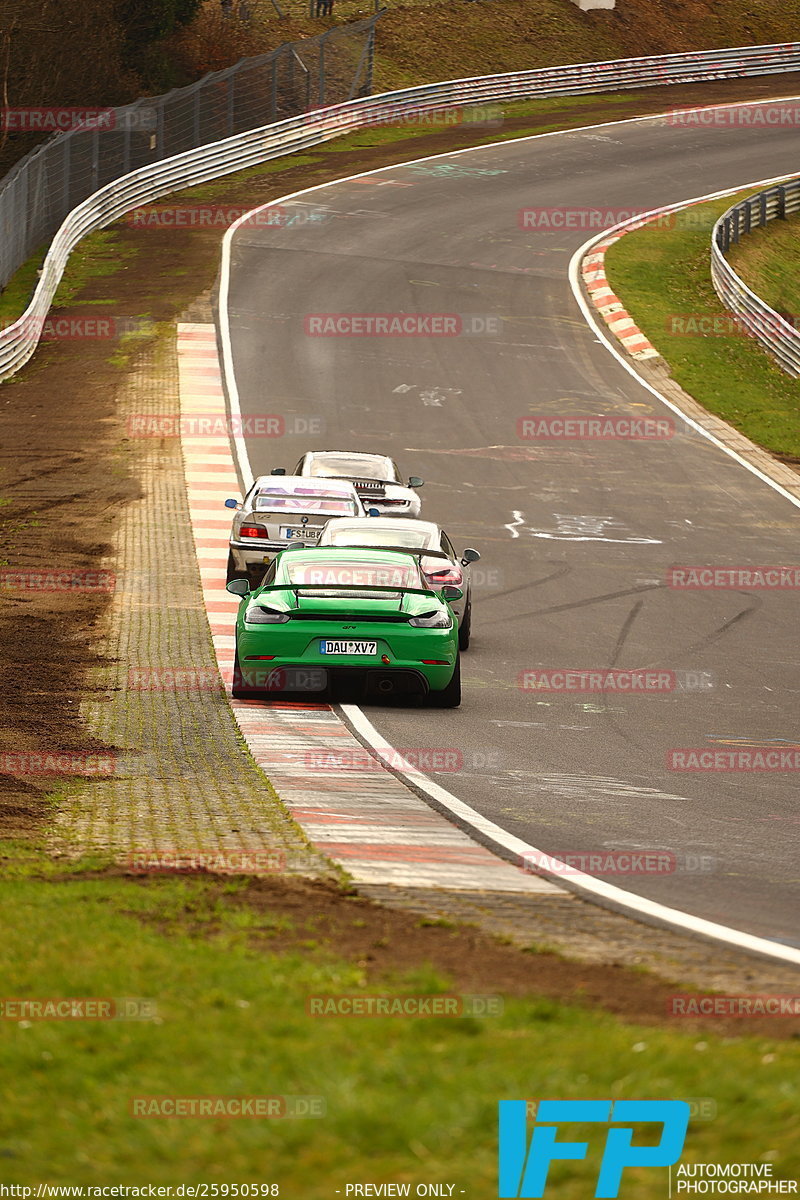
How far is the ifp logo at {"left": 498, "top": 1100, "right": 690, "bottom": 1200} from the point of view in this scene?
408 centimetres

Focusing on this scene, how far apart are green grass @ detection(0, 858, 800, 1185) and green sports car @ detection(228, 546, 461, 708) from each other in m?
7.20

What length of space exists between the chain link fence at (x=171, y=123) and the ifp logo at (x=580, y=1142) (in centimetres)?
3558

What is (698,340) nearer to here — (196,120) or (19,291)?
(19,291)

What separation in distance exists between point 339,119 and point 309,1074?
55.4 metres

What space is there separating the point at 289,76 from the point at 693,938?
53460mm

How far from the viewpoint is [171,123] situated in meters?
49.2

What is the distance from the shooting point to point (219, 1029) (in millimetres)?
5090

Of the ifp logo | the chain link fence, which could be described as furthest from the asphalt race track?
the chain link fence

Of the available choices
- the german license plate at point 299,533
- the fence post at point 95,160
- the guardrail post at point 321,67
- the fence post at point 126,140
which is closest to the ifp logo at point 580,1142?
the german license plate at point 299,533

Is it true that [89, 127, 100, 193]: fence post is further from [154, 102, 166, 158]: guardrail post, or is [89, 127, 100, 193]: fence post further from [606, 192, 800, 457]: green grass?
[606, 192, 800, 457]: green grass

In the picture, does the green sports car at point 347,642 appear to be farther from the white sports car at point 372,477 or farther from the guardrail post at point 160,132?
the guardrail post at point 160,132

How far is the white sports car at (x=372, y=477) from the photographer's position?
21172 millimetres

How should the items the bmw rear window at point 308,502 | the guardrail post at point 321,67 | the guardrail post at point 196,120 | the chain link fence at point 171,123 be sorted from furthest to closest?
the guardrail post at point 321,67, the guardrail post at point 196,120, the chain link fence at point 171,123, the bmw rear window at point 308,502

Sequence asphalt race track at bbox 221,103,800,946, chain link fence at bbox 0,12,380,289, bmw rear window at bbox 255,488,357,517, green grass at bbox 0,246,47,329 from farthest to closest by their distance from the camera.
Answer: chain link fence at bbox 0,12,380,289, green grass at bbox 0,246,47,329, bmw rear window at bbox 255,488,357,517, asphalt race track at bbox 221,103,800,946
